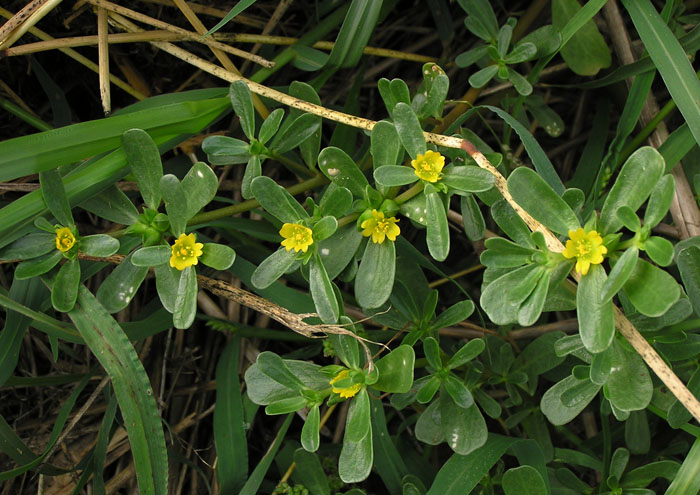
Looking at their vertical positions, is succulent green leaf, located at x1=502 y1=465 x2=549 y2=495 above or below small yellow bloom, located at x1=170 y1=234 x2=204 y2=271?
below

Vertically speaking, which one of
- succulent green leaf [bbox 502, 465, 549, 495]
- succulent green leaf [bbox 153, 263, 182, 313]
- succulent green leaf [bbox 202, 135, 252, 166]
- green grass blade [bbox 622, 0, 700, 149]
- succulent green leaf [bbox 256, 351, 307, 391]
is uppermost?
green grass blade [bbox 622, 0, 700, 149]

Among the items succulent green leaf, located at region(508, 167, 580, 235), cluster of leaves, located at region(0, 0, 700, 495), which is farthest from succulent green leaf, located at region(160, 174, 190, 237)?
succulent green leaf, located at region(508, 167, 580, 235)

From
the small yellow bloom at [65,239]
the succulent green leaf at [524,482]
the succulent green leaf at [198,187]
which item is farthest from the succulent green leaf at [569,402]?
the small yellow bloom at [65,239]

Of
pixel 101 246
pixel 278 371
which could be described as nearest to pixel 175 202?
pixel 101 246

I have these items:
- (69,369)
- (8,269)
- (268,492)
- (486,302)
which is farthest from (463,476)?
(8,269)

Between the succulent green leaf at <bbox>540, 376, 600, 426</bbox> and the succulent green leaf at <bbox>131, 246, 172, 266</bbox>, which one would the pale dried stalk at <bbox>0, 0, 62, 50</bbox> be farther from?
the succulent green leaf at <bbox>540, 376, 600, 426</bbox>

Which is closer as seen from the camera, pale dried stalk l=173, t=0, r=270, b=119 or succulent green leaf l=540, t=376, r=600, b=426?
succulent green leaf l=540, t=376, r=600, b=426

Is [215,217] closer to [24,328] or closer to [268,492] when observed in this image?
[24,328]

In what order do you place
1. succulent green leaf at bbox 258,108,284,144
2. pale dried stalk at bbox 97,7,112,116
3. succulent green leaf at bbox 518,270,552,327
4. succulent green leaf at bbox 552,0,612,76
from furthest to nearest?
succulent green leaf at bbox 552,0,612,76
pale dried stalk at bbox 97,7,112,116
succulent green leaf at bbox 258,108,284,144
succulent green leaf at bbox 518,270,552,327
